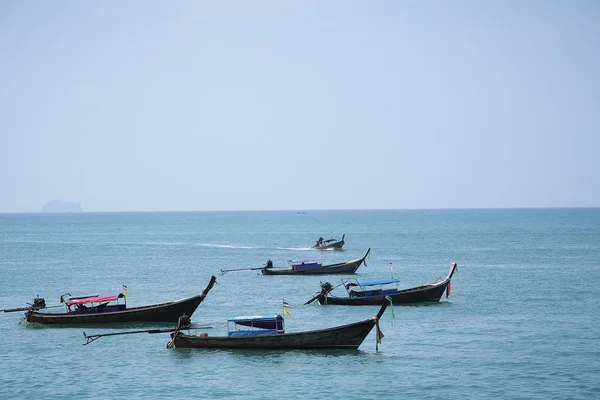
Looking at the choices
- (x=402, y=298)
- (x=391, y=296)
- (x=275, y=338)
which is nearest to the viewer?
(x=275, y=338)

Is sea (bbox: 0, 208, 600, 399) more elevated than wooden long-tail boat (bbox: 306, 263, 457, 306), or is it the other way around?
wooden long-tail boat (bbox: 306, 263, 457, 306)

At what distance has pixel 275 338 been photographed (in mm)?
41688

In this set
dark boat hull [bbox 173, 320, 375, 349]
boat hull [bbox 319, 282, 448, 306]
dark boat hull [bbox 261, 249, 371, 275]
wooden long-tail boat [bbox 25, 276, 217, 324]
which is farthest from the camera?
dark boat hull [bbox 261, 249, 371, 275]

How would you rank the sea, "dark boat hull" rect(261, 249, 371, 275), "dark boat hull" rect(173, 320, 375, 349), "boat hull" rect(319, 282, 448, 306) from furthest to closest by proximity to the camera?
"dark boat hull" rect(261, 249, 371, 275) → "boat hull" rect(319, 282, 448, 306) → "dark boat hull" rect(173, 320, 375, 349) → the sea

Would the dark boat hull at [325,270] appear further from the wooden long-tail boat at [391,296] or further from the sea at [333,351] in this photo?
the wooden long-tail boat at [391,296]

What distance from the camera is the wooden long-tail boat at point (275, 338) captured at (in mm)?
41031

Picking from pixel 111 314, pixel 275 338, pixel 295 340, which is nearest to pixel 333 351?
pixel 295 340

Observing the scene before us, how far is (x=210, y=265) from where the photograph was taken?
99.6 metres

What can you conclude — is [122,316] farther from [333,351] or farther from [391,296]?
[391,296]

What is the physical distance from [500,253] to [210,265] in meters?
45.4

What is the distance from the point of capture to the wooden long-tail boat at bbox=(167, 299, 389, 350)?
135 ft

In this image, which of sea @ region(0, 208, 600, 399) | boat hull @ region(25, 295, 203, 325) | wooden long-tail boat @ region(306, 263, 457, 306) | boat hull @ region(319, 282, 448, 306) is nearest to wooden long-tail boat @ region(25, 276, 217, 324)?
boat hull @ region(25, 295, 203, 325)

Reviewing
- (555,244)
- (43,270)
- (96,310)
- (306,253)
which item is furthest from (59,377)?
(555,244)

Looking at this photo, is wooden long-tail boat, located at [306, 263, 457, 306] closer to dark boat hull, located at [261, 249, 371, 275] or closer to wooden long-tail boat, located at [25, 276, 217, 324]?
wooden long-tail boat, located at [25, 276, 217, 324]
